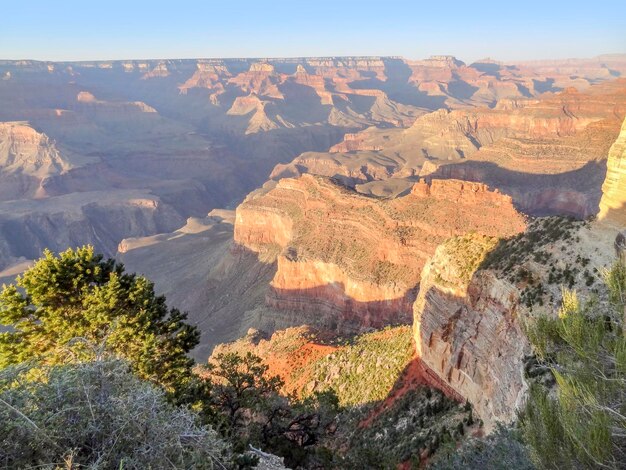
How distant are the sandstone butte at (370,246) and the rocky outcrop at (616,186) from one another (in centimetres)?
3097

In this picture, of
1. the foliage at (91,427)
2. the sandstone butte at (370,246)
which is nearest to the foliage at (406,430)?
the foliage at (91,427)

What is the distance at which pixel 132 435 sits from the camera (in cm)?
884

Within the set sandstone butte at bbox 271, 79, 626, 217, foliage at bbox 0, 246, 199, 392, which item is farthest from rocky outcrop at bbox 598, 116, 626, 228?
sandstone butte at bbox 271, 79, 626, 217

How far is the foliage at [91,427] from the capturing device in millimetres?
8125

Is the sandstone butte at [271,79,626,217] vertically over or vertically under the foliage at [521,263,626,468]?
under

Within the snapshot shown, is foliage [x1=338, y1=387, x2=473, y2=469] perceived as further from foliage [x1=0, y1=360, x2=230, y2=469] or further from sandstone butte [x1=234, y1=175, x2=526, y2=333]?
sandstone butte [x1=234, y1=175, x2=526, y2=333]

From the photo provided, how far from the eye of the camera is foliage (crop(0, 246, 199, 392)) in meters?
18.7

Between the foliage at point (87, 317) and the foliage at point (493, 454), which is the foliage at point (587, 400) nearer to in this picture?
the foliage at point (493, 454)

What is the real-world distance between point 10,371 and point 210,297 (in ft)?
208

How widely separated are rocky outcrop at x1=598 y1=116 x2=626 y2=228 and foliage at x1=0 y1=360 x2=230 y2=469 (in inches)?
601

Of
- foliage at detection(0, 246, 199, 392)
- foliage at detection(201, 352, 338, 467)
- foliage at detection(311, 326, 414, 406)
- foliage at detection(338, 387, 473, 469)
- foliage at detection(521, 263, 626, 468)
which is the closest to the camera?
foliage at detection(521, 263, 626, 468)

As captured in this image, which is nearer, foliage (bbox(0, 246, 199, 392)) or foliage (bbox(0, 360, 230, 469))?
foliage (bbox(0, 360, 230, 469))

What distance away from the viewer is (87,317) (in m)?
19.1

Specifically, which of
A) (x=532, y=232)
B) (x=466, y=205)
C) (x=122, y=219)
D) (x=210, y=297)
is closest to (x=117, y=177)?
(x=122, y=219)
